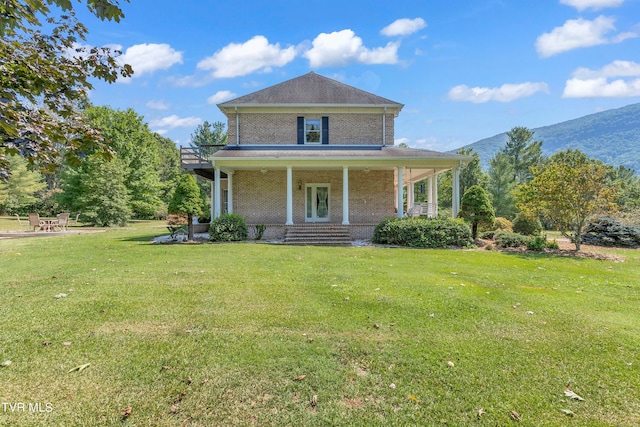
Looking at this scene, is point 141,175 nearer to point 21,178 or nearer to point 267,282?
point 21,178

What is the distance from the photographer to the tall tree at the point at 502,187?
2945 centimetres

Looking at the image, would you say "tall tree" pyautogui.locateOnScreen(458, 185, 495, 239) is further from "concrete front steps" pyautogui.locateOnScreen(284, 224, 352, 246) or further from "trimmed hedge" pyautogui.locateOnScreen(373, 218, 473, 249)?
"concrete front steps" pyautogui.locateOnScreen(284, 224, 352, 246)

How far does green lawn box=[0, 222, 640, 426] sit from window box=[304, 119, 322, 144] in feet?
41.7

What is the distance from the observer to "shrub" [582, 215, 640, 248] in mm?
15688

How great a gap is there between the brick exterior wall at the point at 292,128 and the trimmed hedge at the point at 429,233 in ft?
21.4

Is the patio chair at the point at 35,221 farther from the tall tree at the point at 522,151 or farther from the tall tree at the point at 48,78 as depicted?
the tall tree at the point at 522,151

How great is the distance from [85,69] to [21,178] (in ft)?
154

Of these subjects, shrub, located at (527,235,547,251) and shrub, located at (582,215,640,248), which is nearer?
shrub, located at (527,235,547,251)

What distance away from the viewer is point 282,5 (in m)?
15.1

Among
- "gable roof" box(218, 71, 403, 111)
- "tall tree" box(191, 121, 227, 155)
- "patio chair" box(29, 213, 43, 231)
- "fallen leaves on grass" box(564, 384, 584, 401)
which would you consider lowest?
"fallen leaves on grass" box(564, 384, 584, 401)

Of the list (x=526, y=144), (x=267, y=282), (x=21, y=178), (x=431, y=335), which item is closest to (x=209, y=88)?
(x=267, y=282)

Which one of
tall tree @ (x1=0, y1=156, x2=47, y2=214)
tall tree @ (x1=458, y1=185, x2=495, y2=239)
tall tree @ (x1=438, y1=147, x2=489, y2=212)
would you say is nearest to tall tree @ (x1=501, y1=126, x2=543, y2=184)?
tall tree @ (x1=438, y1=147, x2=489, y2=212)

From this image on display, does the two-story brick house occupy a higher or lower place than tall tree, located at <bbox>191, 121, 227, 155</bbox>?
lower

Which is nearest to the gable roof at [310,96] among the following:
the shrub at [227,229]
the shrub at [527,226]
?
the shrub at [227,229]
